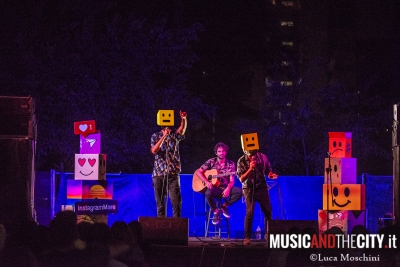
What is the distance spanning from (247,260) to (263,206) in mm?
1600

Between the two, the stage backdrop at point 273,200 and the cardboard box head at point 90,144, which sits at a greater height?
the cardboard box head at point 90,144

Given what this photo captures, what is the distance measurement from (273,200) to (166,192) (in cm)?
383

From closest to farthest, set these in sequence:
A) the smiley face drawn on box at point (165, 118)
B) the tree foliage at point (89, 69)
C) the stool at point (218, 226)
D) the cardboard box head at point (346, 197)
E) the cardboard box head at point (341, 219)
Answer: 1. the cardboard box head at point (346, 197)
2. the cardboard box head at point (341, 219)
3. the smiley face drawn on box at point (165, 118)
4. the stool at point (218, 226)
5. the tree foliage at point (89, 69)

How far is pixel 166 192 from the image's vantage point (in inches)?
469

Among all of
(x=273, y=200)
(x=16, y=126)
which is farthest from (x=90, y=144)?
(x=273, y=200)

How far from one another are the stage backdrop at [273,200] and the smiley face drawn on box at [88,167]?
287 centimetres

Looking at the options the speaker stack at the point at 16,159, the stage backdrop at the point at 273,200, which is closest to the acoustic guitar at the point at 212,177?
the stage backdrop at the point at 273,200

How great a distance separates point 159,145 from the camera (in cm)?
1195

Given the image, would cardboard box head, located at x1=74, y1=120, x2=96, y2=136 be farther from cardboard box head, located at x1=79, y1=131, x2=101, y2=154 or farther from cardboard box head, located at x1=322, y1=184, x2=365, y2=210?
cardboard box head, located at x1=322, y1=184, x2=365, y2=210

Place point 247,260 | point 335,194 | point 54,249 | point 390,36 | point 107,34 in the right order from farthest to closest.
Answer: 1. point 390,36
2. point 107,34
3. point 335,194
4. point 247,260
5. point 54,249

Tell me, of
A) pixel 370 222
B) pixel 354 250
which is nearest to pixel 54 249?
pixel 354 250

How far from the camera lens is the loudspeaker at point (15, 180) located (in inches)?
404

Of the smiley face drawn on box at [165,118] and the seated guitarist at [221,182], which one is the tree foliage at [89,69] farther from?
the smiley face drawn on box at [165,118]

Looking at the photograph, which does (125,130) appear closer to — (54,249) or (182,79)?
(182,79)
